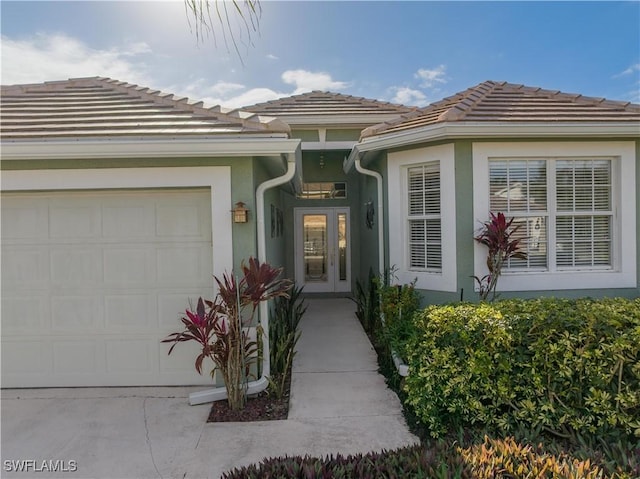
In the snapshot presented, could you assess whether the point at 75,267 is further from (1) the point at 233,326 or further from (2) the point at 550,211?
(2) the point at 550,211

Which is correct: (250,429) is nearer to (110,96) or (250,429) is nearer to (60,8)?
(60,8)

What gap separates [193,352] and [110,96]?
4.48 metres

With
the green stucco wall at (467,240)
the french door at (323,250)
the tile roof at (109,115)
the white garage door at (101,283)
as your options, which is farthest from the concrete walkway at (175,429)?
the french door at (323,250)

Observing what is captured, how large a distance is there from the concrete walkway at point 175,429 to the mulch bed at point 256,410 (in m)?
0.11

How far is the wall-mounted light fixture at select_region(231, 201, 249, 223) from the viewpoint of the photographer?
4852mm

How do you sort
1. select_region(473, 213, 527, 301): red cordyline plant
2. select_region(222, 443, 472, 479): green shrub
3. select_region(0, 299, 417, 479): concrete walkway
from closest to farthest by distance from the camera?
select_region(222, 443, 472, 479): green shrub
select_region(0, 299, 417, 479): concrete walkway
select_region(473, 213, 527, 301): red cordyline plant

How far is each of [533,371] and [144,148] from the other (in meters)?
5.11

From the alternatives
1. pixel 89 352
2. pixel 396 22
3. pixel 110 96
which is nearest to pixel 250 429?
pixel 89 352

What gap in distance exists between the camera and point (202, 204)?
5070 millimetres

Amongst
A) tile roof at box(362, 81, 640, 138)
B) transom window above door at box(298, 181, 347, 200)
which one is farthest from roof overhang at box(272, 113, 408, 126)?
tile roof at box(362, 81, 640, 138)

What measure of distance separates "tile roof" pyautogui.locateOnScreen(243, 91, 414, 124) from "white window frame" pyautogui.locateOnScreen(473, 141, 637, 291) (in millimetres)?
4830

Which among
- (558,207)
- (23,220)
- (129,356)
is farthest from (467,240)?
(23,220)

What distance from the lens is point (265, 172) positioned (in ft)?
19.8

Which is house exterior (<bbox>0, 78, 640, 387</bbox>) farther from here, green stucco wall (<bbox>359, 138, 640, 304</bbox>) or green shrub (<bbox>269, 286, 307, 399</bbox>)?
green shrub (<bbox>269, 286, 307, 399</bbox>)
